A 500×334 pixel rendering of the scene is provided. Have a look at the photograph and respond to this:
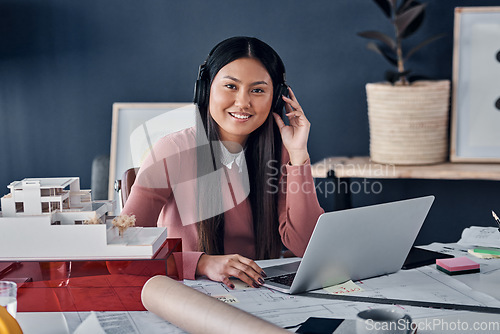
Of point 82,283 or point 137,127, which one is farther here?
point 137,127

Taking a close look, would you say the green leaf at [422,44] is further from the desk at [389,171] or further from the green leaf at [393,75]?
the desk at [389,171]

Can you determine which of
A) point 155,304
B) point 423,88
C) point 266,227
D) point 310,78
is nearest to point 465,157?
point 423,88

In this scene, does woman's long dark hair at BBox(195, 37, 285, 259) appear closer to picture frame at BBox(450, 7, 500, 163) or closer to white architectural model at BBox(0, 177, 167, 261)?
white architectural model at BBox(0, 177, 167, 261)

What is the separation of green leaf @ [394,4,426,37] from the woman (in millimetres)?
953

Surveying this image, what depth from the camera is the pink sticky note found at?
4.72 feet

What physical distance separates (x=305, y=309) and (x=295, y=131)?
82 cm

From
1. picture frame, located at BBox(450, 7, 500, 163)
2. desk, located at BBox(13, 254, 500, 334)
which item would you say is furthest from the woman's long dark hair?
picture frame, located at BBox(450, 7, 500, 163)

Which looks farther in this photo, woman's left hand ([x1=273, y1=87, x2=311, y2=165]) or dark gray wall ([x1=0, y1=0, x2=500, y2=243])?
dark gray wall ([x1=0, y1=0, x2=500, y2=243])

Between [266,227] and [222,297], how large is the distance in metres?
0.63

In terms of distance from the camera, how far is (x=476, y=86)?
2748mm

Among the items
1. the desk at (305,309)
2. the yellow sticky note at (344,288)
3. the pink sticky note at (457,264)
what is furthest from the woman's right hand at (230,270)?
the pink sticky note at (457,264)

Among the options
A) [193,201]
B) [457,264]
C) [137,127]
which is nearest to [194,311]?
[457,264]

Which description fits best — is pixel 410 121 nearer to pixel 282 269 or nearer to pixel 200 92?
pixel 200 92

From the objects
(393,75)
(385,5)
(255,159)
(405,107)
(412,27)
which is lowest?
(255,159)
